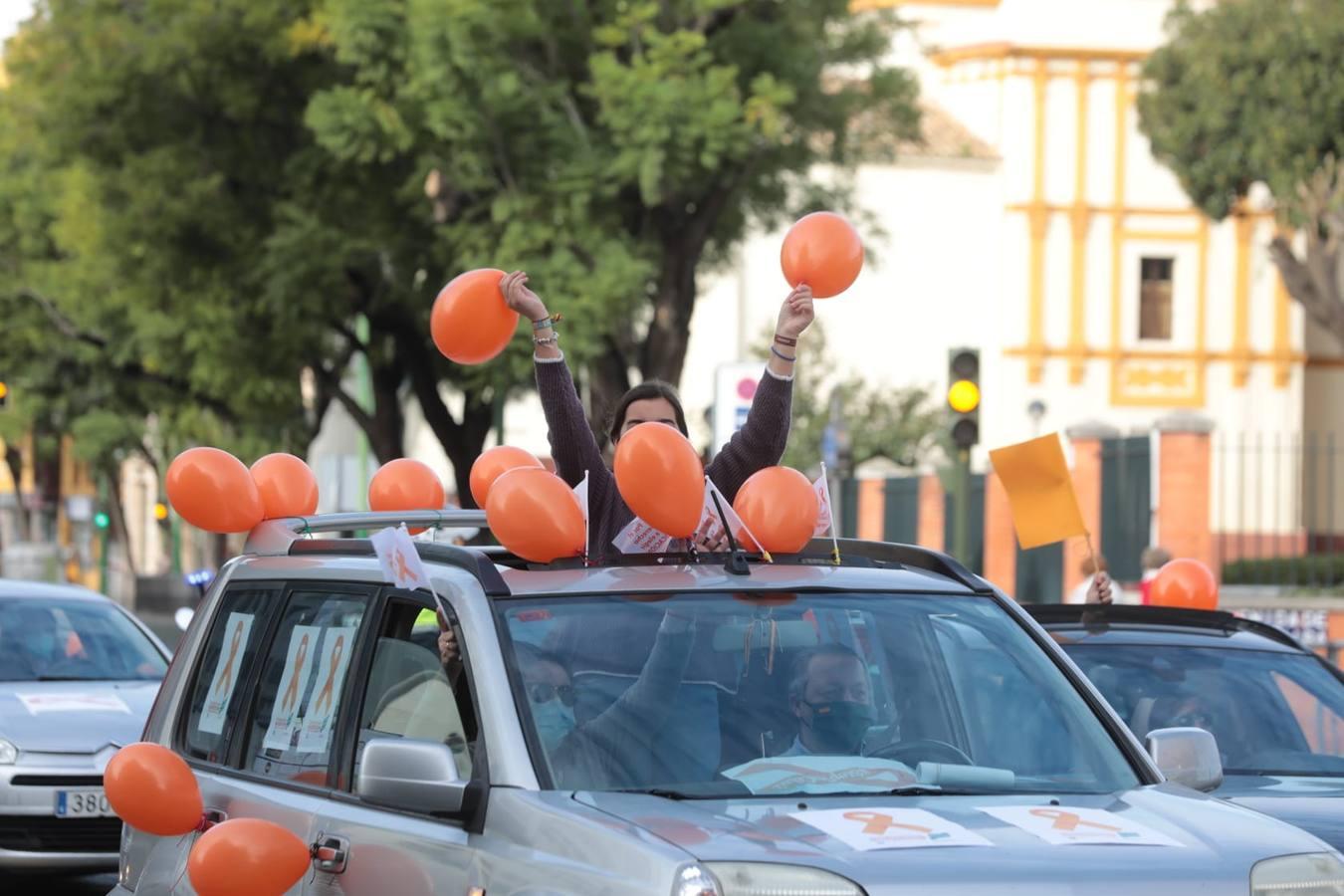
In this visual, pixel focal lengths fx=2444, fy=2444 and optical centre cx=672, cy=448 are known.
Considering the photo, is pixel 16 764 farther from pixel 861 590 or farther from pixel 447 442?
pixel 447 442

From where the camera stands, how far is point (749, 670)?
203 inches

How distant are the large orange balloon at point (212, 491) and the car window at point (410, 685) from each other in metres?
1.44

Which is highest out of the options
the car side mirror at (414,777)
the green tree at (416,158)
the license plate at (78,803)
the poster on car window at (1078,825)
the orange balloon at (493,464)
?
the green tree at (416,158)

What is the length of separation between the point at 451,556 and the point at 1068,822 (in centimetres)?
150

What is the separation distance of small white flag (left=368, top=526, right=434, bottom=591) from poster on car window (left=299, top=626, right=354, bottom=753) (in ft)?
1.12

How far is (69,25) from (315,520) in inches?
887

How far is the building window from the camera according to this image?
5066 centimetres

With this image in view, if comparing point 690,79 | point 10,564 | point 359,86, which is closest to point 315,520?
point 690,79

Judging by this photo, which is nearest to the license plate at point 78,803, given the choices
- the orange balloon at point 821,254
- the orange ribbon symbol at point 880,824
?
the orange balloon at point 821,254

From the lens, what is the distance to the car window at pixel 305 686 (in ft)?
18.2

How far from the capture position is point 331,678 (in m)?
5.57

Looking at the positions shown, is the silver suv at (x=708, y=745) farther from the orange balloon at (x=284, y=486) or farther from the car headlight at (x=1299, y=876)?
the orange balloon at (x=284, y=486)

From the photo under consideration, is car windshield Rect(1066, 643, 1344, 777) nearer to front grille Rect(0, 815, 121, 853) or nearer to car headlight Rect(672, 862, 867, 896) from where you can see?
car headlight Rect(672, 862, 867, 896)

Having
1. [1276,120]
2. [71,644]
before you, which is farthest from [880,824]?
[1276,120]
